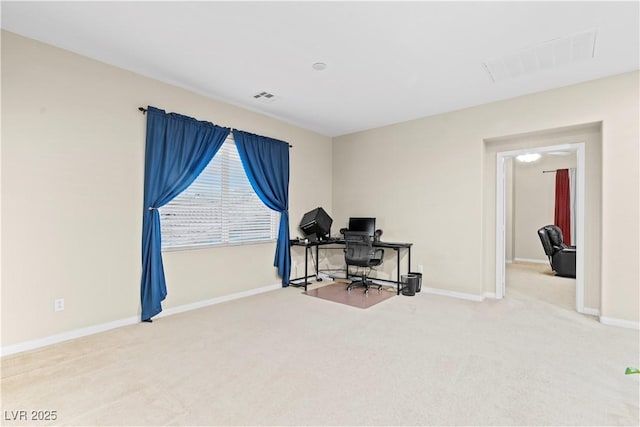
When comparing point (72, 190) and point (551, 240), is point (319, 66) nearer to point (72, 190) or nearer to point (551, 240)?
point (72, 190)

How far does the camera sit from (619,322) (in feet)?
11.0

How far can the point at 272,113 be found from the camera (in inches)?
188

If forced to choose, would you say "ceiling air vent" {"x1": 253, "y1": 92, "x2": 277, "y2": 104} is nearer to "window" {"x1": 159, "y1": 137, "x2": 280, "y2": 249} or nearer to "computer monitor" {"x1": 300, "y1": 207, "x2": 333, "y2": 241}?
"window" {"x1": 159, "y1": 137, "x2": 280, "y2": 249}

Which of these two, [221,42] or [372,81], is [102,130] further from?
[372,81]

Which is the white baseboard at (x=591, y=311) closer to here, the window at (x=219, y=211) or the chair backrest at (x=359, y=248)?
the chair backrest at (x=359, y=248)

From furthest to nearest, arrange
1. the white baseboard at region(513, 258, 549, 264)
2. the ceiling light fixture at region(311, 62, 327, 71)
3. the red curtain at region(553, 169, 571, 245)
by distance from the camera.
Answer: the white baseboard at region(513, 258, 549, 264) → the red curtain at region(553, 169, 571, 245) → the ceiling light fixture at region(311, 62, 327, 71)

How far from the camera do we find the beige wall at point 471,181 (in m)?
3.37

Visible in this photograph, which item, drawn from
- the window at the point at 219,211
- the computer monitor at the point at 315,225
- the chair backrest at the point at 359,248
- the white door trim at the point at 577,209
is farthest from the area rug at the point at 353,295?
the white door trim at the point at 577,209

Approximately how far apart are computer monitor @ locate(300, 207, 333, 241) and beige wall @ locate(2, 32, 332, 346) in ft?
6.28

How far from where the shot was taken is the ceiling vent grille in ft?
9.07

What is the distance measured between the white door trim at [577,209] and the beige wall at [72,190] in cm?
421

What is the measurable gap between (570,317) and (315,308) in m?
2.97

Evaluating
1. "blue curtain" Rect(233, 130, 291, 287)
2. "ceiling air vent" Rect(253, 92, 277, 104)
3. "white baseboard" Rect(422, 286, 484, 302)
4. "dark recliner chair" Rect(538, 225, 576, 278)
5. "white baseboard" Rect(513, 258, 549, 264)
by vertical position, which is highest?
"ceiling air vent" Rect(253, 92, 277, 104)

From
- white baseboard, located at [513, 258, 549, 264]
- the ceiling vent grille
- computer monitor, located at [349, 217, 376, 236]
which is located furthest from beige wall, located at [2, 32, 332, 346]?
white baseboard, located at [513, 258, 549, 264]
